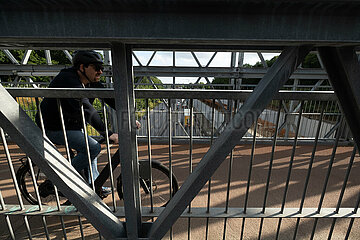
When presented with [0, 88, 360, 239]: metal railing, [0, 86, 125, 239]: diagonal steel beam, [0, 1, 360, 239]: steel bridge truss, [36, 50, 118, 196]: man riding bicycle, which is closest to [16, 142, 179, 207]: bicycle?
[0, 88, 360, 239]: metal railing

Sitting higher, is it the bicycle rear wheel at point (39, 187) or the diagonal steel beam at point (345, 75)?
the diagonal steel beam at point (345, 75)

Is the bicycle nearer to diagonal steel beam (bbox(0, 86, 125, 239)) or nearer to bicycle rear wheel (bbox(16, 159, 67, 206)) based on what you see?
bicycle rear wheel (bbox(16, 159, 67, 206))

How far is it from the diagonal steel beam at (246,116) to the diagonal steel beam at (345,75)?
0.14m

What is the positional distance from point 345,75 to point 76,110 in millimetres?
2120

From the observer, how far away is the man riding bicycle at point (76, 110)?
5.85 feet

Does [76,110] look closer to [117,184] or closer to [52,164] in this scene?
[52,164]

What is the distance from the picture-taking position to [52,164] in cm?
107

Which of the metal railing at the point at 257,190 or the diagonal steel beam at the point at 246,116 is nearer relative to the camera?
the diagonal steel beam at the point at 246,116

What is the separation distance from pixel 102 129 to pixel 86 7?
1375 millimetres

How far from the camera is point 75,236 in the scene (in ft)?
6.93

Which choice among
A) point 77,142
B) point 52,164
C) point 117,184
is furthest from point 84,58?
point 117,184

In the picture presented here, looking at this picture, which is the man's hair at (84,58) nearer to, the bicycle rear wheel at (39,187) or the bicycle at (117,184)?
the bicycle at (117,184)

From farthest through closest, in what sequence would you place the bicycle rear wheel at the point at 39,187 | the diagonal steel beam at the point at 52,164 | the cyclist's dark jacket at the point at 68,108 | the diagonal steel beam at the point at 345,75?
the bicycle rear wheel at the point at 39,187, the cyclist's dark jacket at the point at 68,108, the diagonal steel beam at the point at 52,164, the diagonal steel beam at the point at 345,75

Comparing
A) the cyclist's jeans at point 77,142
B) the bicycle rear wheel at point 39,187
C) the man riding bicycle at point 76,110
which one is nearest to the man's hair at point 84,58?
the man riding bicycle at point 76,110
